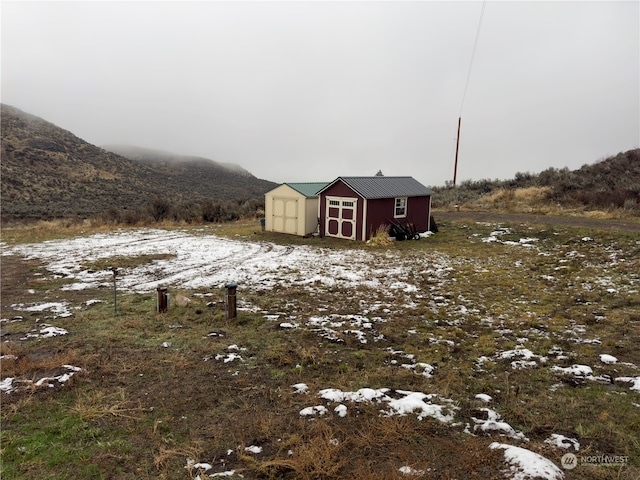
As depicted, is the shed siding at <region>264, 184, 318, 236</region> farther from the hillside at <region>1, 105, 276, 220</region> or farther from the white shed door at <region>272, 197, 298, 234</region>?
the hillside at <region>1, 105, 276, 220</region>

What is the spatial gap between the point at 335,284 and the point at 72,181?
50888 millimetres

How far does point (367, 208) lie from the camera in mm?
20094

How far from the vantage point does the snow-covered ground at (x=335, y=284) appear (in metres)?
5.24

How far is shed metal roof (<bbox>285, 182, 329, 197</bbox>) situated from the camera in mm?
22278

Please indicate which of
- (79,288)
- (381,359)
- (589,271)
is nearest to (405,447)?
(381,359)

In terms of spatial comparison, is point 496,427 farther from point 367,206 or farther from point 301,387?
point 367,206

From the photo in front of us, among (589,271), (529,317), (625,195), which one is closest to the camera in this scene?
(529,317)

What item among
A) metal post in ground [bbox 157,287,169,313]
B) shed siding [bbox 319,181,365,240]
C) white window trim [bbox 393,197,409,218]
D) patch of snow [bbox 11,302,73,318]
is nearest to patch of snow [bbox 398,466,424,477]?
metal post in ground [bbox 157,287,169,313]

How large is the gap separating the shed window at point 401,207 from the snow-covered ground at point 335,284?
14.9 ft

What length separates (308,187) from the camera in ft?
77.9

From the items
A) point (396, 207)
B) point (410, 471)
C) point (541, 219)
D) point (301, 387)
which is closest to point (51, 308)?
point (301, 387)

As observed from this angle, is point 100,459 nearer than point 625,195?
Yes

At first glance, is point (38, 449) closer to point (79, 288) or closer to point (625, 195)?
point (79, 288)

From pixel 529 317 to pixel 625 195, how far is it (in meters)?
22.7
